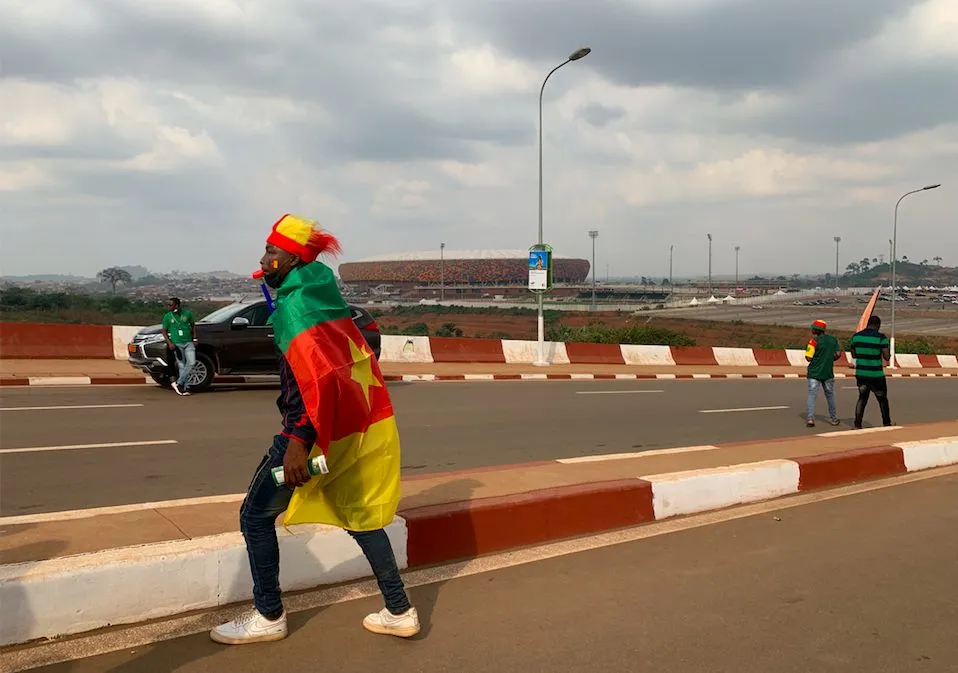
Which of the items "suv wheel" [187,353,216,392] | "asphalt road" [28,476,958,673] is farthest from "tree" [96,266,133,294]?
"asphalt road" [28,476,958,673]

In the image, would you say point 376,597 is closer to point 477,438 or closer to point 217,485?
point 217,485

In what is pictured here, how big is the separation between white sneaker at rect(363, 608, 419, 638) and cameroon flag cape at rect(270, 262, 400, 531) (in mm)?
482

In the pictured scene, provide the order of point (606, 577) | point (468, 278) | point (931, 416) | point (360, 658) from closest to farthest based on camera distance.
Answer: point (360, 658) → point (606, 577) → point (931, 416) → point (468, 278)

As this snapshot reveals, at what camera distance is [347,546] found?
4.75m

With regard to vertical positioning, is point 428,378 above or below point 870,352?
below

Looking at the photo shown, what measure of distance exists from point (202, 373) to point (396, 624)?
1145cm

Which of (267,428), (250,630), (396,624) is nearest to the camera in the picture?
(250,630)

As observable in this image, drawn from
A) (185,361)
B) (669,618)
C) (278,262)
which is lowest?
(669,618)

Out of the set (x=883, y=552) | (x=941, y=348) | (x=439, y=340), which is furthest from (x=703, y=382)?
(x=941, y=348)

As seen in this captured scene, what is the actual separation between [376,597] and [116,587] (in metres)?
1.28

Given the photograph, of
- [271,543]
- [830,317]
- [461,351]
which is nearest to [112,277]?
[461,351]

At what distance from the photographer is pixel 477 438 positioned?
10336mm

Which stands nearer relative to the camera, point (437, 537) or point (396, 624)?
point (396, 624)

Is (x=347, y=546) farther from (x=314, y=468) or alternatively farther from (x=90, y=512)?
(x=90, y=512)
